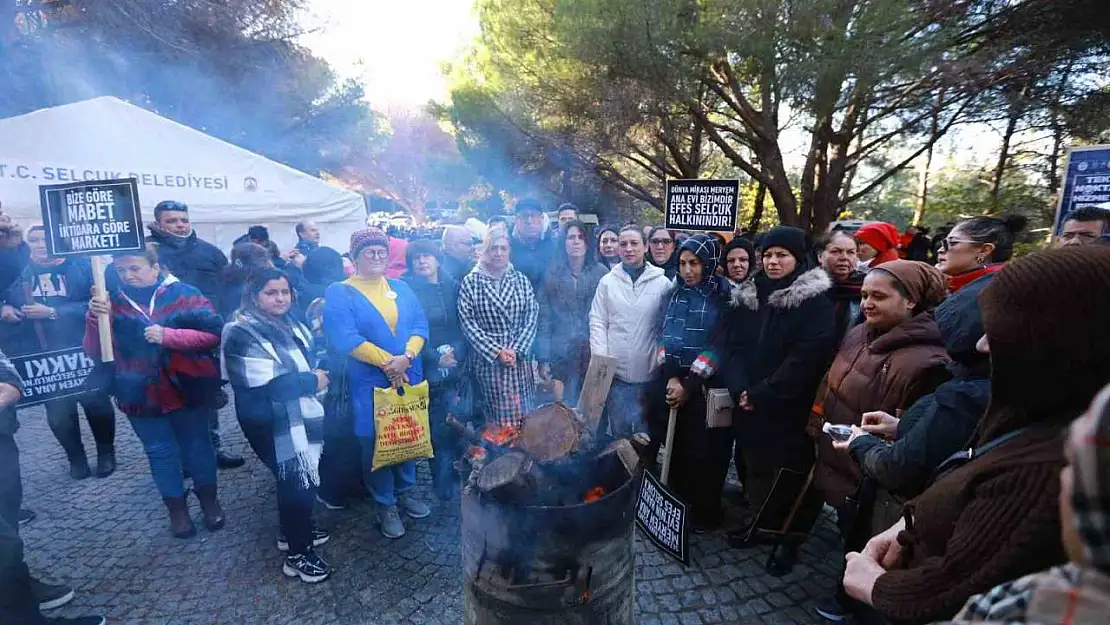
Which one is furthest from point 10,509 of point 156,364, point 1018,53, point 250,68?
point 1018,53

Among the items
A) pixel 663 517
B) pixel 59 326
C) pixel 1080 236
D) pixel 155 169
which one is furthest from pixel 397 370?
pixel 155 169

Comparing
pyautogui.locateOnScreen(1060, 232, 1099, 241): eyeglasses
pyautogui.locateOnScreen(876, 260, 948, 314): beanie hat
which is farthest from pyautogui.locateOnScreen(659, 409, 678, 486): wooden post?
pyautogui.locateOnScreen(1060, 232, 1099, 241): eyeglasses

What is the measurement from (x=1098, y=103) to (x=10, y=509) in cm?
1481

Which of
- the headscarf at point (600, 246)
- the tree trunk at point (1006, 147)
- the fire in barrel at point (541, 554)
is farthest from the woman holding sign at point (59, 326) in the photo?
the tree trunk at point (1006, 147)

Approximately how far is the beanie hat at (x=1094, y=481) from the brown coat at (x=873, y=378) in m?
2.01

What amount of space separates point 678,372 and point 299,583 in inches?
115

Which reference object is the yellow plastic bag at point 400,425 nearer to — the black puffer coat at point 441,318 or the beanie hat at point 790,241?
the black puffer coat at point 441,318

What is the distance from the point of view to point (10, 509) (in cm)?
287

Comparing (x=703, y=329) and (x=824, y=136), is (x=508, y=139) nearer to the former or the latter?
(x=824, y=136)

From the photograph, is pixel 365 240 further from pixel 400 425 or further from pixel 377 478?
pixel 377 478

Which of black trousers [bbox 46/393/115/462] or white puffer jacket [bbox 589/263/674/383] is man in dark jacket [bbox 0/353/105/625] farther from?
white puffer jacket [bbox 589/263/674/383]

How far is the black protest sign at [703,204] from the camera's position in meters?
4.67

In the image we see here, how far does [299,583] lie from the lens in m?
3.10

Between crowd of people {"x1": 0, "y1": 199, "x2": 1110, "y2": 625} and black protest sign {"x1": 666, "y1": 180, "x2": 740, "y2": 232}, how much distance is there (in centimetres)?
30
